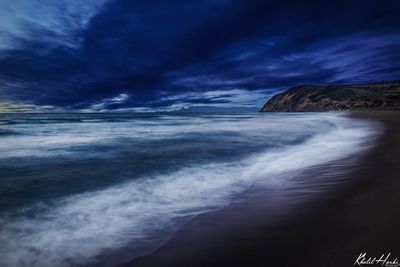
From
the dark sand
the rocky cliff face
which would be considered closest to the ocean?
the dark sand

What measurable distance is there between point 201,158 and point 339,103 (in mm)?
129173

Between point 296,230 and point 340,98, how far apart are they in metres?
140

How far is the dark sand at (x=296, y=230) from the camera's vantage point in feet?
9.23

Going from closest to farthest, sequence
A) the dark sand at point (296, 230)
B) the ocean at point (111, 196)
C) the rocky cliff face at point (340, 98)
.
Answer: the dark sand at point (296, 230) → the ocean at point (111, 196) → the rocky cliff face at point (340, 98)

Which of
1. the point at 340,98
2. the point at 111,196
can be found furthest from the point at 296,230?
the point at 340,98

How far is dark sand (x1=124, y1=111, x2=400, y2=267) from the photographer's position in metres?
2.81

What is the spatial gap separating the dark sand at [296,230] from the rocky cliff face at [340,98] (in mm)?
100876

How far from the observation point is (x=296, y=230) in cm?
344

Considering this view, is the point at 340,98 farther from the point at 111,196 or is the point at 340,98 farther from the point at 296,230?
the point at 296,230

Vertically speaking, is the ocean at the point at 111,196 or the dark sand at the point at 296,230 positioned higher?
the ocean at the point at 111,196

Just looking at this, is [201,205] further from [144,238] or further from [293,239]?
[293,239]

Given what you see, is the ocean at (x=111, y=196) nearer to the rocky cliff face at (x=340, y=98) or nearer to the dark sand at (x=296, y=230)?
the dark sand at (x=296, y=230)

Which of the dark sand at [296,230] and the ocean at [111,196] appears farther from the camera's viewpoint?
the ocean at [111,196]

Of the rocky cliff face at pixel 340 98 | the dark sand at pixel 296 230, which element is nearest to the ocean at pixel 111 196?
the dark sand at pixel 296 230
